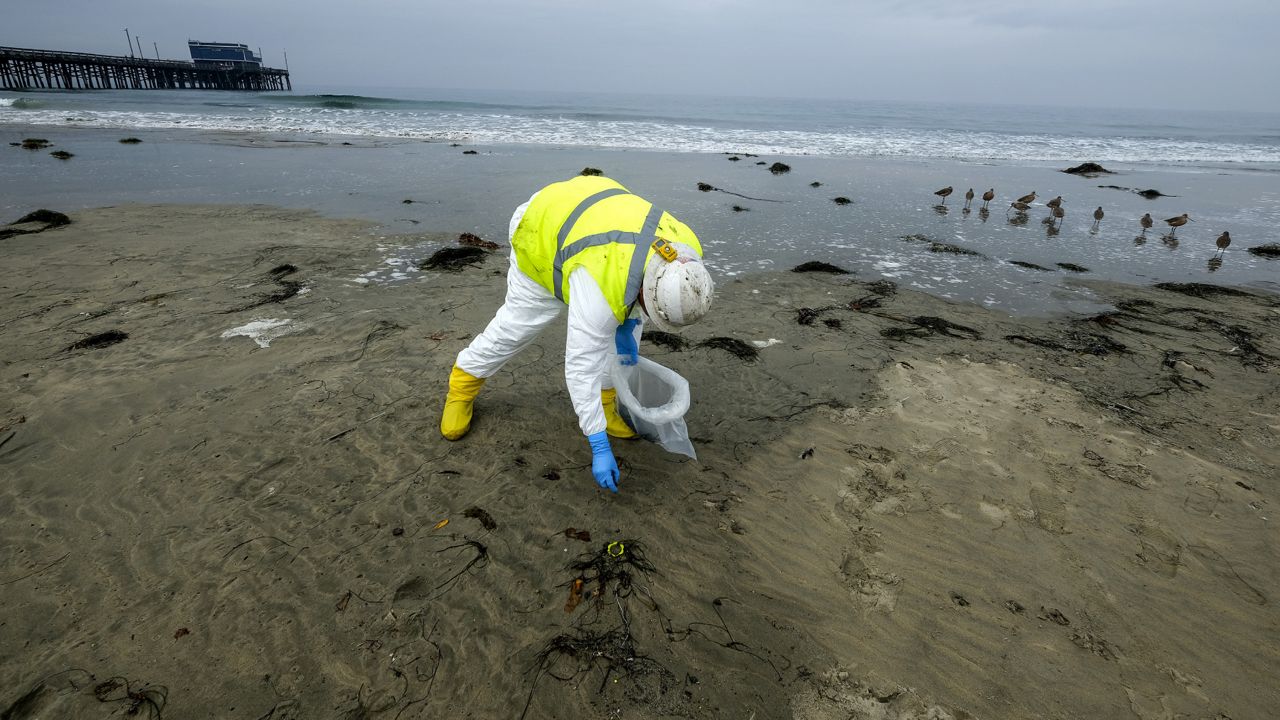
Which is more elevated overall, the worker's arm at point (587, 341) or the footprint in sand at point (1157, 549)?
the worker's arm at point (587, 341)

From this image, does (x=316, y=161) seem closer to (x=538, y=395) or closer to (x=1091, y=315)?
(x=538, y=395)

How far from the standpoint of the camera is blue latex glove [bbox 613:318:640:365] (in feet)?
10.6

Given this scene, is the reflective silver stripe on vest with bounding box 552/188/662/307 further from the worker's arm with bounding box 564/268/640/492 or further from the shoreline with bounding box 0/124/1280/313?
the shoreline with bounding box 0/124/1280/313

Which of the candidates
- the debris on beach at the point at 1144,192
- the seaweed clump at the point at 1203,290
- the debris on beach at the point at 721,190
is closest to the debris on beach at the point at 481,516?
the seaweed clump at the point at 1203,290

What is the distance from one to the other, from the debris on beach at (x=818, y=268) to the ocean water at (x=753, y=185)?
45 cm

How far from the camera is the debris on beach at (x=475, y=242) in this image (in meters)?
7.46

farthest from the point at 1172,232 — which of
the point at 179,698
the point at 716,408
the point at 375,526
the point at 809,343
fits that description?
the point at 179,698

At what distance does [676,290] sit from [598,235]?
46 cm

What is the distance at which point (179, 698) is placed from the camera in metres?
2.02

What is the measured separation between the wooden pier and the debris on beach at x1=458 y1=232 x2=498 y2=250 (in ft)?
176

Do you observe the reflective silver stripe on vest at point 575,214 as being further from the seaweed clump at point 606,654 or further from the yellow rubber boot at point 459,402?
the seaweed clump at point 606,654

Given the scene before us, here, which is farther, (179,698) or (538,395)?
(538,395)

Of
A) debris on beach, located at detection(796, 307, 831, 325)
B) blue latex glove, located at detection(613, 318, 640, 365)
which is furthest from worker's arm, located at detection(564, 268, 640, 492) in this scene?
debris on beach, located at detection(796, 307, 831, 325)

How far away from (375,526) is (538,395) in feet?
4.89
